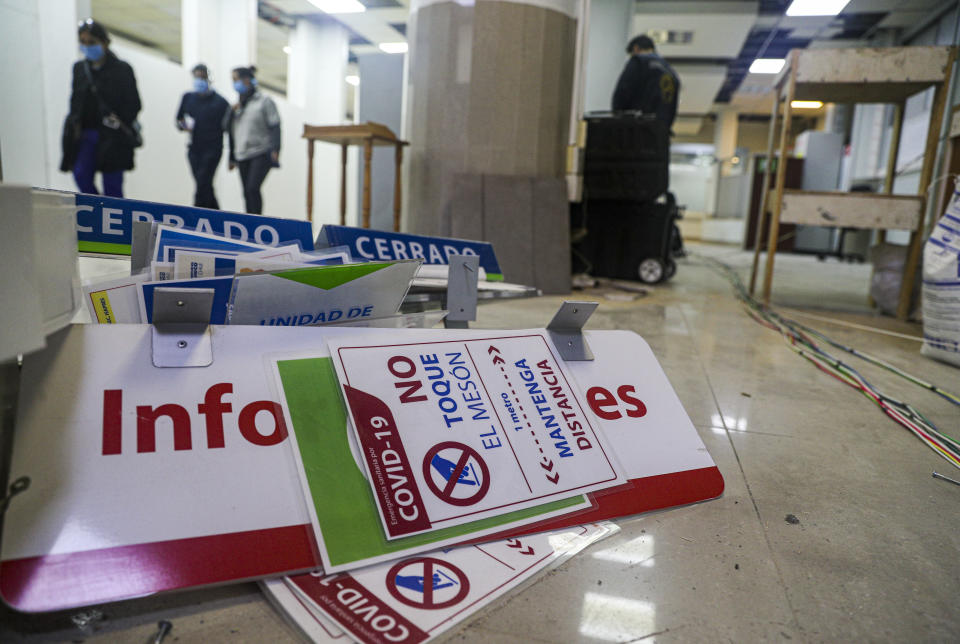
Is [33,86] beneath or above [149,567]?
above

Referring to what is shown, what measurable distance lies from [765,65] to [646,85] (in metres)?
7.88

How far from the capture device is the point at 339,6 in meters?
7.83

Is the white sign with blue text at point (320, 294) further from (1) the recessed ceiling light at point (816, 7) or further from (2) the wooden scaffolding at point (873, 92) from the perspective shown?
(1) the recessed ceiling light at point (816, 7)

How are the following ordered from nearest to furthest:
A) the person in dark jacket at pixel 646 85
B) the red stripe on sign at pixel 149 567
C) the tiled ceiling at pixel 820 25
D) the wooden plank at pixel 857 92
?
the red stripe on sign at pixel 149 567 < the wooden plank at pixel 857 92 < the person in dark jacket at pixel 646 85 < the tiled ceiling at pixel 820 25

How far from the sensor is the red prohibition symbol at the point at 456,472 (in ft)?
2.18

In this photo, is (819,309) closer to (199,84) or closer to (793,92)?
(793,92)

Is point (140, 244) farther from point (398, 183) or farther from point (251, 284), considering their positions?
point (398, 183)

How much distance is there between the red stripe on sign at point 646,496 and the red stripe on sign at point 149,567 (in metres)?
0.24

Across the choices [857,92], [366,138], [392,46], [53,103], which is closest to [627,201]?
[857,92]

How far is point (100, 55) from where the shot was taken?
342 centimetres

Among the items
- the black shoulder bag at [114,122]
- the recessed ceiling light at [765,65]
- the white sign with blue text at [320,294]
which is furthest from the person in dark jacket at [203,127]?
the recessed ceiling light at [765,65]

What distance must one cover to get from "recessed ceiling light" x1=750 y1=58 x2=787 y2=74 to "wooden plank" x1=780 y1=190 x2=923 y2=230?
27.9ft

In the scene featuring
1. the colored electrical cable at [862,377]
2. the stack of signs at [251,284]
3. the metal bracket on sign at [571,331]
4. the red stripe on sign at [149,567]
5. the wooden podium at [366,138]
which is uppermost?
the wooden podium at [366,138]

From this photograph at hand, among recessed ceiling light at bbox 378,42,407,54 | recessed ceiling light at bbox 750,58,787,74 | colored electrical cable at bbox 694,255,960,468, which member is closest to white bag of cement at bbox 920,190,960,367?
colored electrical cable at bbox 694,255,960,468
